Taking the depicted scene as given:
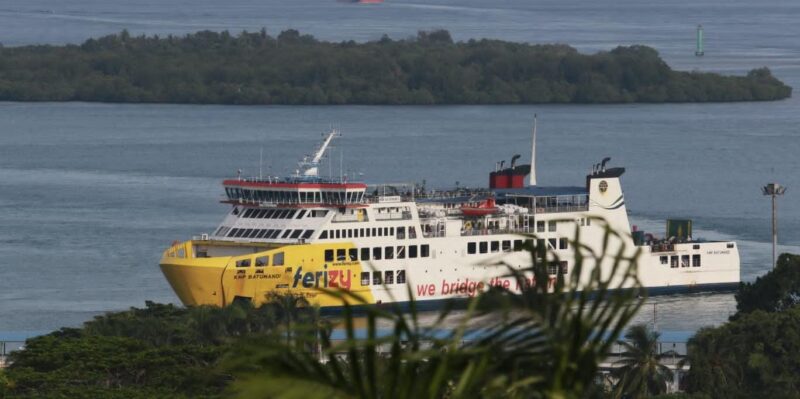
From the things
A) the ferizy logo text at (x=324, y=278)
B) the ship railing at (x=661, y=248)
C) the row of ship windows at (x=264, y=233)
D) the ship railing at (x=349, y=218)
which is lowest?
the ferizy logo text at (x=324, y=278)

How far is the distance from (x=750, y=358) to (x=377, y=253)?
745 inches

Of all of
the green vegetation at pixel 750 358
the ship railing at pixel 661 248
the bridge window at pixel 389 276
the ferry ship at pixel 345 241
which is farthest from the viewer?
the ship railing at pixel 661 248

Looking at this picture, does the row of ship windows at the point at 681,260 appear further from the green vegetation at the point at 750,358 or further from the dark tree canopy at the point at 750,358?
the dark tree canopy at the point at 750,358

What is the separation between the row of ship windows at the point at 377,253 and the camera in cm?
→ 5019

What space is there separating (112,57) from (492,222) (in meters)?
107

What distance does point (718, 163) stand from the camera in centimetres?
9319

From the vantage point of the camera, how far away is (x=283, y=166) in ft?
292

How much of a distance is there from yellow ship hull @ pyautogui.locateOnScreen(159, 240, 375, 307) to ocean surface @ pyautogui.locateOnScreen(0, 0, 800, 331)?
2509mm

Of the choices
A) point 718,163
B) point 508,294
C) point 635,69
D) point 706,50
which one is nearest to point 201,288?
point 508,294

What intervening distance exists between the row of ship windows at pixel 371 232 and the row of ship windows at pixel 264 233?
17.4 inches

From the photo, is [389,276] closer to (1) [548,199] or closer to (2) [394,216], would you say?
(2) [394,216]

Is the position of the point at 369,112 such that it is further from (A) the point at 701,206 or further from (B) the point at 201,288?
(B) the point at 201,288

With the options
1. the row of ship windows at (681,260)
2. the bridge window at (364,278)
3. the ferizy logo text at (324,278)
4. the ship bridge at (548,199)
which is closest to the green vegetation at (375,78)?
the row of ship windows at (681,260)

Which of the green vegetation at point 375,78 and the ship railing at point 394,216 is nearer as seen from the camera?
the ship railing at point 394,216
